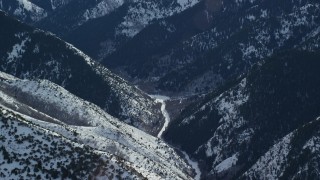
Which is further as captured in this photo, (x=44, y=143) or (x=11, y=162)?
(x=44, y=143)

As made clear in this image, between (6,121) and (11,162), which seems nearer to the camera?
(11,162)

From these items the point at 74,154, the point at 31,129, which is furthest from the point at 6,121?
the point at 74,154

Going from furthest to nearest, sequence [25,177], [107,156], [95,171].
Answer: [107,156]
[95,171]
[25,177]

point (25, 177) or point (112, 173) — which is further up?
point (112, 173)

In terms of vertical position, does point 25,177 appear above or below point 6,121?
below

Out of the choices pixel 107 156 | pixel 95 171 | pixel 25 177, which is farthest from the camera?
pixel 107 156

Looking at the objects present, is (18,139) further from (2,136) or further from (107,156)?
(107,156)

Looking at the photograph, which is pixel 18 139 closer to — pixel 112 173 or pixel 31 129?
pixel 31 129

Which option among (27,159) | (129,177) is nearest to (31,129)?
(27,159)
